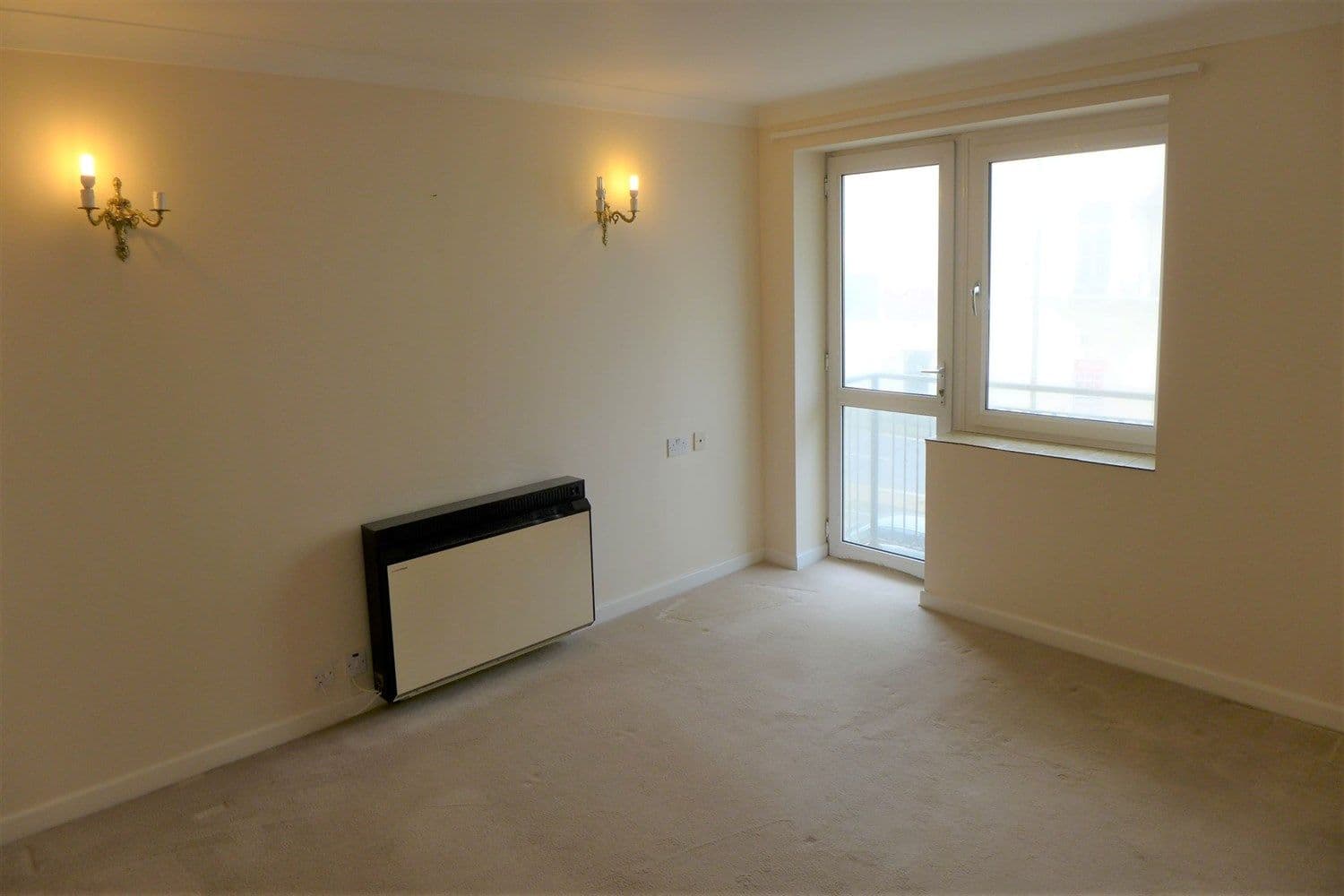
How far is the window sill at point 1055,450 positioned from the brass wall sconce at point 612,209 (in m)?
1.80

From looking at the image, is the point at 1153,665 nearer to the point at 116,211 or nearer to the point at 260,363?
the point at 260,363

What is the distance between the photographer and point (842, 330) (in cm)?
524

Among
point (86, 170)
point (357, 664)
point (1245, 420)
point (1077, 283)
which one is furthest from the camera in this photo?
point (1077, 283)

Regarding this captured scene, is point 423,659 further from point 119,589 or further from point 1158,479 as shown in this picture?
point 1158,479

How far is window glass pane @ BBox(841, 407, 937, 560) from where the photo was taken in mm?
5062

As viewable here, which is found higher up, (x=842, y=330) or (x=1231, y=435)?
(x=842, y=330)

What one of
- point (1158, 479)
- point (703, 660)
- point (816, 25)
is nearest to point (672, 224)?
point (816, 25)

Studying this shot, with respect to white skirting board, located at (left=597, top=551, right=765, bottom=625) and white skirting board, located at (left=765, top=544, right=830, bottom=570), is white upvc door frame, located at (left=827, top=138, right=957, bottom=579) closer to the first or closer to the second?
white skirting board, located at (left=765, top=544, right=830, bottom=570)

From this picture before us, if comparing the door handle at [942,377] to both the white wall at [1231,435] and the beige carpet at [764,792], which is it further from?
the beige carpet at [764,792]

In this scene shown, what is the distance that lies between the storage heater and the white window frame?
199 centimetres

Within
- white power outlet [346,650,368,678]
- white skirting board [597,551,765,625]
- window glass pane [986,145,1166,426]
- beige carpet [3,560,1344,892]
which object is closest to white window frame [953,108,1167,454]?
window glass pane [986,145,1166,426]

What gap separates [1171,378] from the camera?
3668mm

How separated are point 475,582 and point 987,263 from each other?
2.80 meters

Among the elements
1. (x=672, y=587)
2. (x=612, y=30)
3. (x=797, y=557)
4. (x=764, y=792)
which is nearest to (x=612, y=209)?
(x=612, y=30)
